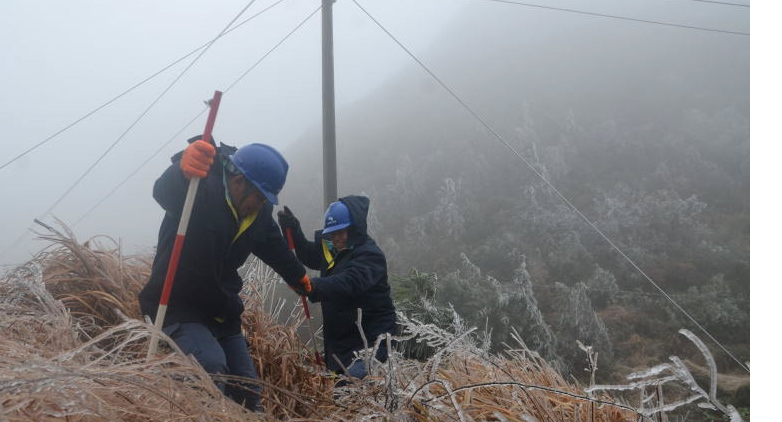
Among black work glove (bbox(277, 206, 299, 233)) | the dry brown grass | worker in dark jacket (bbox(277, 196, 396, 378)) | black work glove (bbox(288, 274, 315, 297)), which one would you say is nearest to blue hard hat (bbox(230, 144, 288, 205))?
black work glove (bbox(288, 274, 315, 297))

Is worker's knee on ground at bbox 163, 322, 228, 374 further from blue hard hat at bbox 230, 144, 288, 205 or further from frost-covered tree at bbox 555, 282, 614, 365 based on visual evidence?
frost-covered tree at bbox 555, 282, 614, 365

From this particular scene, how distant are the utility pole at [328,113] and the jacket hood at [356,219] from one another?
7.55ft

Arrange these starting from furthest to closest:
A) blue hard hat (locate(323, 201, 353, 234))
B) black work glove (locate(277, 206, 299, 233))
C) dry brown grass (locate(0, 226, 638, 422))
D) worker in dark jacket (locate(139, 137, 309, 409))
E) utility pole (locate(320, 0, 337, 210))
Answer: utility pole (locate(320, 0, 337, 210))
black work glove (locate(277, 206, 299, 233))
blue hard hat (locate(323, 201, 353, 234))
worker in dark jacket (locate(139, 137, 309, 409))
dry brown grass (locate(0, 226, 638, 422))

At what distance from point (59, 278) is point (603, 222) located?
14020mm

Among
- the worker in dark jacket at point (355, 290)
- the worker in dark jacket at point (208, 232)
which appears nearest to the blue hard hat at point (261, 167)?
the worker in dark jacket at point (208, 232)

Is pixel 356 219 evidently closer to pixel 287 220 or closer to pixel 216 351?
pixel 287 220

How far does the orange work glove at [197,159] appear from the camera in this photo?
2.51 m

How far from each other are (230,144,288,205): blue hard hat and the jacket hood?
0.95 m

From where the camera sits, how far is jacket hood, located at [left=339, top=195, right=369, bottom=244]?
3674 mm

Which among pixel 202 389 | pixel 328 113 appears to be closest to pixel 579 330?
pixel 328 113

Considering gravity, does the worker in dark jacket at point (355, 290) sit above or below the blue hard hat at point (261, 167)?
below

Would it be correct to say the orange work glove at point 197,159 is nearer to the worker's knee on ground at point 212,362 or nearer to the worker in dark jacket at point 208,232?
the worker in dark jacket at point 208,232

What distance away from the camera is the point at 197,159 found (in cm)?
252

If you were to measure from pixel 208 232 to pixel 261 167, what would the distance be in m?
0.42
